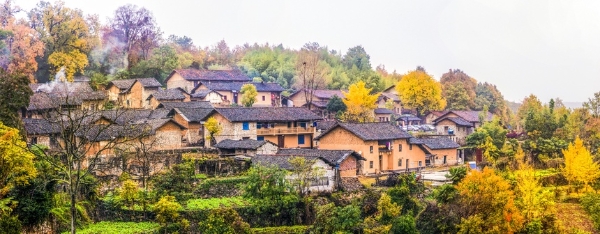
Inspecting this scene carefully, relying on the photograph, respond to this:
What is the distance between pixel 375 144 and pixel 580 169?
11076 millimetres

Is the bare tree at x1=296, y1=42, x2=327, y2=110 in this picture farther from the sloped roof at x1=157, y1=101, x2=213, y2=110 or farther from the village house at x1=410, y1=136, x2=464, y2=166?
the village house at x1=410, y1=136, x2=464, y2=166

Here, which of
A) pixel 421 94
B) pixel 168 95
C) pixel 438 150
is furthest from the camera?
pixel 421 94

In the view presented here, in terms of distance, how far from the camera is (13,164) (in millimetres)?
25422

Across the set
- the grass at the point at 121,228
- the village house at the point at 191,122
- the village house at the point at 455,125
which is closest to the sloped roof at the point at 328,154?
the village house at the point at 191,122

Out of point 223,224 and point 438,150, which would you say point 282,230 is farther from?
point 438,150

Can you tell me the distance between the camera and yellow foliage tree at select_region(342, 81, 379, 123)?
52.3 m

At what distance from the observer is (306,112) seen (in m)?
46.1

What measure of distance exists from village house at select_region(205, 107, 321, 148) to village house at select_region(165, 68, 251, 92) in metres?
14.0

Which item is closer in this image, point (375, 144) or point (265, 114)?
point (375, 144)

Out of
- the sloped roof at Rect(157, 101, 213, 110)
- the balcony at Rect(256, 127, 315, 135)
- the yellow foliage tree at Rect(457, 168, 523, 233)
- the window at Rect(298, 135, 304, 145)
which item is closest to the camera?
the yellow foliage tree at Rect(457, 168, 523, 233)

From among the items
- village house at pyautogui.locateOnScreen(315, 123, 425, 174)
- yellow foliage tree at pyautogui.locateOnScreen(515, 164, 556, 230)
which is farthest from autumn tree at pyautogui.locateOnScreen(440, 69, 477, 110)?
yellow foliage tree at pyautogui.locateOnScreen(515, 164, 556, 230)

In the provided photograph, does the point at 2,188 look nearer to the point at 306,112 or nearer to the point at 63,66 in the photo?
the point at 306,112

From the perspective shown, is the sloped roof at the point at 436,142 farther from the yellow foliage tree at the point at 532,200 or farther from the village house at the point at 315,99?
the village house at the point at 315,99

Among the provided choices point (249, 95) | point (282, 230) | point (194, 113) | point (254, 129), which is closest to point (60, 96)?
point (194, 113)
